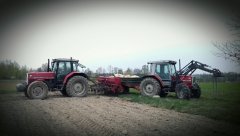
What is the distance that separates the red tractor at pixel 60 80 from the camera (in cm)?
1150

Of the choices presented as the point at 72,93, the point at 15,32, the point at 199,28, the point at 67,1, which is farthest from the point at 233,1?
the point at 72,93

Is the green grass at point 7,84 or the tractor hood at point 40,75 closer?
the green grass at point 7,84

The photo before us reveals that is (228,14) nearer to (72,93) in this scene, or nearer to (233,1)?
(233,1)

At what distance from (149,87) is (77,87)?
2.93 m

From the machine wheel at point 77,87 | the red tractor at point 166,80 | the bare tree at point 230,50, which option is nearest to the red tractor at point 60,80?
the machine wheel at point 77,87

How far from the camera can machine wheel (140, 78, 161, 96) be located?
39.6 feet

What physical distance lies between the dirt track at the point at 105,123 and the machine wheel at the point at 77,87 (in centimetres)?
357

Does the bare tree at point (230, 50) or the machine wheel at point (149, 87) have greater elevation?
the bare tree at point (230, 50)

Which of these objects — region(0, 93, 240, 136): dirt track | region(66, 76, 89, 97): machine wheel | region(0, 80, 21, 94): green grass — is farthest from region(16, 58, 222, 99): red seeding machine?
region(0, 93, 240, 136): dirt track

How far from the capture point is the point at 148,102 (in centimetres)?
1006

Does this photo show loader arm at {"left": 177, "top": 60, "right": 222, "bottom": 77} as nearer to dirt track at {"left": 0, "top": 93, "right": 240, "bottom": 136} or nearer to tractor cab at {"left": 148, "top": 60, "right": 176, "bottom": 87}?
tractor cab at {"left": 148, "top": 60, "right": 176, "bottom": 87}

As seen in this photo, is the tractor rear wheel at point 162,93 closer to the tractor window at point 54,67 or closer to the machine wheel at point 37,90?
the tractor window at point 54,67

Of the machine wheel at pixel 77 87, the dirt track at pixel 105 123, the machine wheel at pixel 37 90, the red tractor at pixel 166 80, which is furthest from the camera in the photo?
the machine wheel at pixel 77 87

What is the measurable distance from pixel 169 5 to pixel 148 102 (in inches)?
164
